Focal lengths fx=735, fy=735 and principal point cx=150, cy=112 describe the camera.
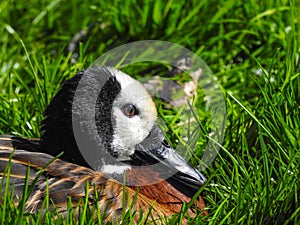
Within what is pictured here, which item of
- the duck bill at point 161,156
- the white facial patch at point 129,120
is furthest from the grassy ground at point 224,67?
the white facial patch at point 129,120

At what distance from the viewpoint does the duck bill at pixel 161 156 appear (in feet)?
9.63

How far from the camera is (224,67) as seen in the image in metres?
4.09

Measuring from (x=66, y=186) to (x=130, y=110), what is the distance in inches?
20.1

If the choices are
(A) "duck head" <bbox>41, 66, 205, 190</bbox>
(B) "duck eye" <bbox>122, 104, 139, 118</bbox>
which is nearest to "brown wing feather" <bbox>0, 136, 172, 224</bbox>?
(A) "duck head" <bbox>41, 66, 205, 190</bbox>

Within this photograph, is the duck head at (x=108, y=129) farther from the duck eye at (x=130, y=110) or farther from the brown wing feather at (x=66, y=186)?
the brown wing feather at (x=66, y=186)

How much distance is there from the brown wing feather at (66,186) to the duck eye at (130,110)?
305mm

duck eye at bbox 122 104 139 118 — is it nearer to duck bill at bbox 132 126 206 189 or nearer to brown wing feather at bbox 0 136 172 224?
duck bill at bbox 132 126 206 189

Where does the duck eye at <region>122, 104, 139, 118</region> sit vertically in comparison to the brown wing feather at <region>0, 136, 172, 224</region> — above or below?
above

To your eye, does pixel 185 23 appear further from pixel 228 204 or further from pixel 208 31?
pixel 228 204

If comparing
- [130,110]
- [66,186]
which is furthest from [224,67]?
[66,186]

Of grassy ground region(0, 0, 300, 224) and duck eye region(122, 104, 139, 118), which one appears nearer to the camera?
grassy ground region(0, 0, 300, 224)

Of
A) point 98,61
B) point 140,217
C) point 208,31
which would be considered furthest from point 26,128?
point 208,31

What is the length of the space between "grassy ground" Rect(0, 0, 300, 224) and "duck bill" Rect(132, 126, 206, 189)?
0.12 meters

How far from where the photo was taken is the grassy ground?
102 inches
